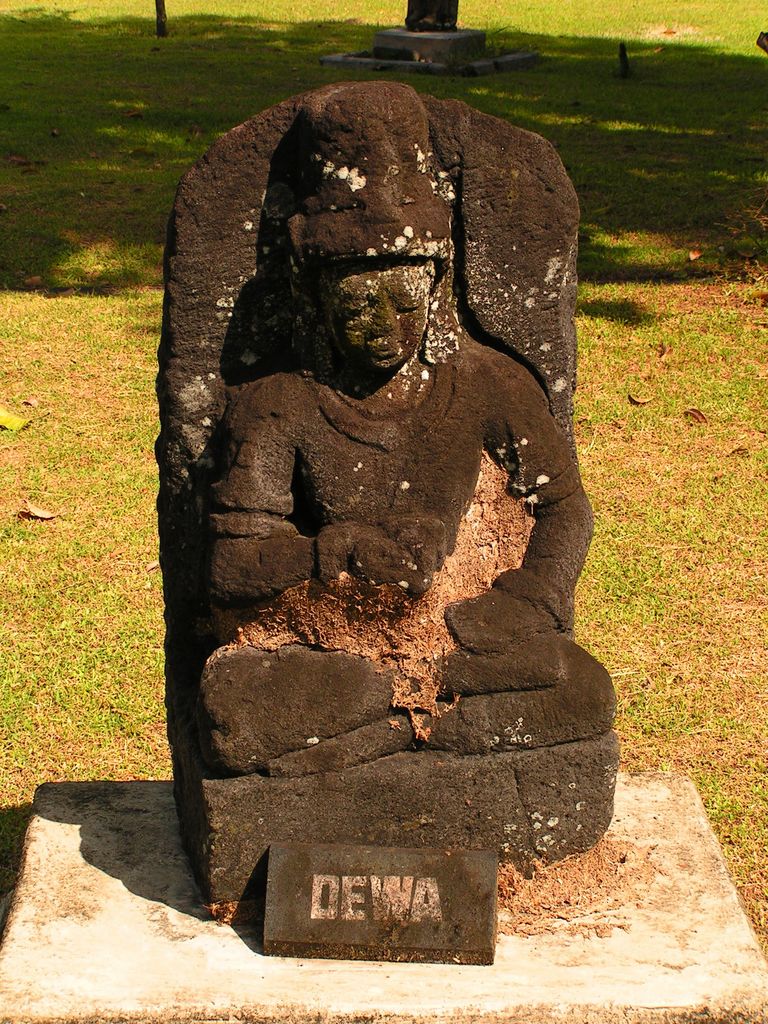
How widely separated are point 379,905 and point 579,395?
433cm

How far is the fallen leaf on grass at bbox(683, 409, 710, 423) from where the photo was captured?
656cm

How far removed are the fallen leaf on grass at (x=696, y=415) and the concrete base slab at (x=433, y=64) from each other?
724 cm

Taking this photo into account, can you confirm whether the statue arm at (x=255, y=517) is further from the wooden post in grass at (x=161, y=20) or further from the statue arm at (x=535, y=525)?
the wooden post in grass at (x=161, y=20)

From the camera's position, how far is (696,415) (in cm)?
658

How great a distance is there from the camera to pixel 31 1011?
2.61 metres

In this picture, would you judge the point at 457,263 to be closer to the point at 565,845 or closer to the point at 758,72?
the point at 565,845

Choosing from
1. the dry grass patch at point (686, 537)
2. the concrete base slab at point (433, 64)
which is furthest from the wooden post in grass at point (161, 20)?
the dry grass patch at point (686, 537)

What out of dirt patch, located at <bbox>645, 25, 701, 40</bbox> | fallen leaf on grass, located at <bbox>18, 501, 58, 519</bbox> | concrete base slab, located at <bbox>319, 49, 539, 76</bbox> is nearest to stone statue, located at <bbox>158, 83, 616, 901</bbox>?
fallen leaf on grass, located at <bbox>18, 501, 58, 519</bbox>

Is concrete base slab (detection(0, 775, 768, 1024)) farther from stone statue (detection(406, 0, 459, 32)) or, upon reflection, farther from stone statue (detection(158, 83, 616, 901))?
stone statue (detection(406, 0, 459, 32))

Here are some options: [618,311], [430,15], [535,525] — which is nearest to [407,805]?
[535,525]

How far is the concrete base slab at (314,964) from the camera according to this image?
2617 mm

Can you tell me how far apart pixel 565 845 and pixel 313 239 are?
1457 mm

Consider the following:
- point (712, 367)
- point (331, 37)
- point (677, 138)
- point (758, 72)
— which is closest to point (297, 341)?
point (712, 367)

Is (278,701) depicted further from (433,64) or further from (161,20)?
(161,20)
